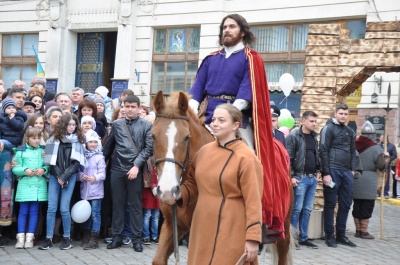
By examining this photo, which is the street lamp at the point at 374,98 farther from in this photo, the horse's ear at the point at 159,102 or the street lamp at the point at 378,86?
the horse's ear at the point at 159,102

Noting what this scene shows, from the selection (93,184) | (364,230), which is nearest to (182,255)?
(93,184)

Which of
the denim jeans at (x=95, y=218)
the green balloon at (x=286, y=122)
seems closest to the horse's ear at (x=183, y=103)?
the denim jeans at (x=95, y=218)

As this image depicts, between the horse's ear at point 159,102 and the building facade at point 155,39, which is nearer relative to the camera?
the horse's ear at point 159,102

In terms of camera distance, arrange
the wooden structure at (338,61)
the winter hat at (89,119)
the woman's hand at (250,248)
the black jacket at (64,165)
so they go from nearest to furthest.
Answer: the woman's hand at (250,248)
the black jacket at (64,165)
the winter hat at (89,119)
the wooden structure at (338,61)

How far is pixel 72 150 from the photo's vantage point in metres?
8.55

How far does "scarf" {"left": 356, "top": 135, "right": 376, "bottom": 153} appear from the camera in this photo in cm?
1204

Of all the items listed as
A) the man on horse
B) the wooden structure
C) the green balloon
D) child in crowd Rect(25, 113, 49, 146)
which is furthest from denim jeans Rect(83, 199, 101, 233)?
the green balloon

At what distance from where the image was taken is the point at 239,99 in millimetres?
5332

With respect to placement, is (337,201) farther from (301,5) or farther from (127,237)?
(301,5)

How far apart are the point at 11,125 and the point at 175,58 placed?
1571 cm

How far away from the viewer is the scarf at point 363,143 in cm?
1204

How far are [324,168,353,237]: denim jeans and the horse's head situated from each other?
6.33 metres

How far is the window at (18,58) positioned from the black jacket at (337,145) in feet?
61.7

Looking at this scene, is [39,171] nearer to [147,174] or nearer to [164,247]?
[147,174]
